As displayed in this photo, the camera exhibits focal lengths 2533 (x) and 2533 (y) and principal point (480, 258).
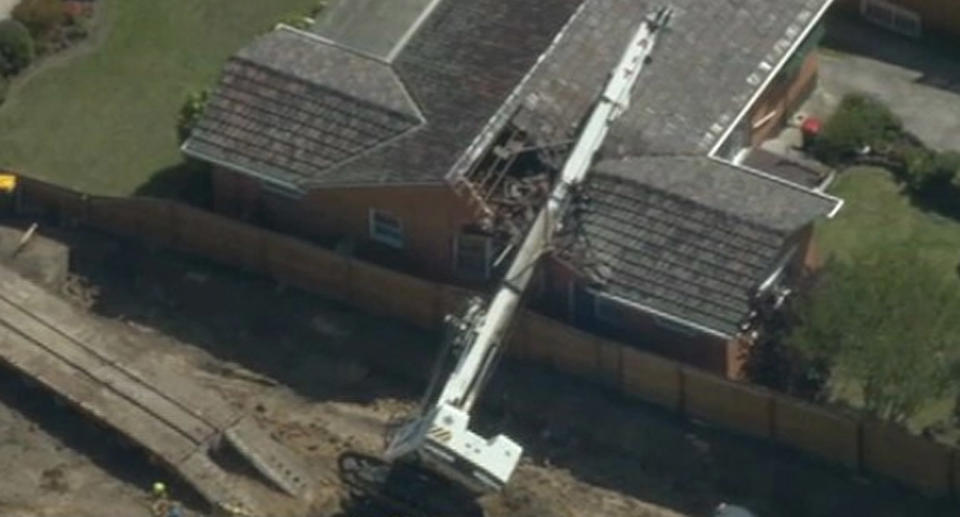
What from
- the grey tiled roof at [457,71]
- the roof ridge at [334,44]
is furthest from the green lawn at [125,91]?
the grey tiled roof at [457,71]

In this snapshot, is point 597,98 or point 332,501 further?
point 597,98

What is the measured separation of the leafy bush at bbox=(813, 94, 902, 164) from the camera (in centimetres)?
5981

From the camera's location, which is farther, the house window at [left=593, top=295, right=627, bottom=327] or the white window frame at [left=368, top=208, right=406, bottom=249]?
the white window frame at [left=368, top=208, right=406, bottom=249]

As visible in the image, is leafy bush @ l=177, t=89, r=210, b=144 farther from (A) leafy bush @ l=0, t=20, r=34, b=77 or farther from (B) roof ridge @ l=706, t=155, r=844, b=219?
(B) roof ridge @ l=706, t=155, r=844, b=219

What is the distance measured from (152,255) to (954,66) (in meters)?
20.3

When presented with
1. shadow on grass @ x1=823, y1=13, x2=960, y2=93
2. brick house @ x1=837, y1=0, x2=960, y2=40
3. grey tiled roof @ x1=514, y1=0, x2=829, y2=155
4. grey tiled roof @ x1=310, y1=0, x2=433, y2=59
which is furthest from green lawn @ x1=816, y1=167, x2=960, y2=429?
grey tiled roof @ x1=310, y1=0, x2=433, y2=59

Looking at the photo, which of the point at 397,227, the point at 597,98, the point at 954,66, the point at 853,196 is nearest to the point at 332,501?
the point at 397,227

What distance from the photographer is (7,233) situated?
5922 centimetres

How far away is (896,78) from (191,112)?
17.3 metres

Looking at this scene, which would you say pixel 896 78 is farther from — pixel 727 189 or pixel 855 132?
pixel 727 189

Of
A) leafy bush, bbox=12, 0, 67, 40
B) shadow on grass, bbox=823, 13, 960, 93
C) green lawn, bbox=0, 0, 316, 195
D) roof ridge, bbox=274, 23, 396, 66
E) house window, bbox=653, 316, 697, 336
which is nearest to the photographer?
house window, bbox=653, 316, 697, 336

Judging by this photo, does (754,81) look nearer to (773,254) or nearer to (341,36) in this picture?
(773,254)

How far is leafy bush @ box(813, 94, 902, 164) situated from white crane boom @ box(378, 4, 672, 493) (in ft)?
18.5

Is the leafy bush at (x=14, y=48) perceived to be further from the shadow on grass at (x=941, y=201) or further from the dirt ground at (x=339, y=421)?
the shadow on grass at (x=941, y=201)
